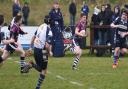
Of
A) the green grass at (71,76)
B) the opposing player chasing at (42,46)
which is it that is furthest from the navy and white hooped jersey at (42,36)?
the green grass at (71,76)

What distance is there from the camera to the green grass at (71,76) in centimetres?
1705

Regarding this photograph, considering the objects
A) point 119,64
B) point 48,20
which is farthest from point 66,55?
point 48,20

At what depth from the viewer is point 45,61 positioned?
16141 mm

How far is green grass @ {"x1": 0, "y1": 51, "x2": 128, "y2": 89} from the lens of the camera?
55.9 ft

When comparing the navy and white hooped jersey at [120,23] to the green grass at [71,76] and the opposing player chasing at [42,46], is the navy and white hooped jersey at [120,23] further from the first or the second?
the opposing player chasing at [42,46]

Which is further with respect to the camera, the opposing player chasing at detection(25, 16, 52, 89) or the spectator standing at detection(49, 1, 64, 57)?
the spectator standing at detection(49, 1, 64, 57)

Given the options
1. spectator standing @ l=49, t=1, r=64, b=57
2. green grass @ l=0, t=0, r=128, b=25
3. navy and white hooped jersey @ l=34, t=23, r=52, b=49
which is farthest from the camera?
green grass @ l=0, t=0, r=128, b=25

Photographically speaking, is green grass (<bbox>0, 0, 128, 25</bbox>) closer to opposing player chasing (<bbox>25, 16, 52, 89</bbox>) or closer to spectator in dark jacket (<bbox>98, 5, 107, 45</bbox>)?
spectator in dark jacket (<bbox>98, 5, 107, 45</bbox>)

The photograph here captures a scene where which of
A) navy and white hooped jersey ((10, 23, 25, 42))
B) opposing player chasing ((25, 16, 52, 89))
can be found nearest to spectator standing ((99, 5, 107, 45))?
navy and white hooped jersey ((10, 23, 25, 42))

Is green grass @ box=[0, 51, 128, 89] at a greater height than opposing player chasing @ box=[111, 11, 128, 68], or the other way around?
opposing player chasing @ box=[111, 11, 128, 68]

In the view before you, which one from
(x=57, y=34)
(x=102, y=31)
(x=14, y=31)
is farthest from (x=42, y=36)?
(x=102, y=31)

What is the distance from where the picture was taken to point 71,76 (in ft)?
63.7

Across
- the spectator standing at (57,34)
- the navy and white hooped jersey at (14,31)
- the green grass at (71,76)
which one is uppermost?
the navy and white hooped jersey at (14,31)

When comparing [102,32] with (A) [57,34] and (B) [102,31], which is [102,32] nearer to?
(B) [102,31]
